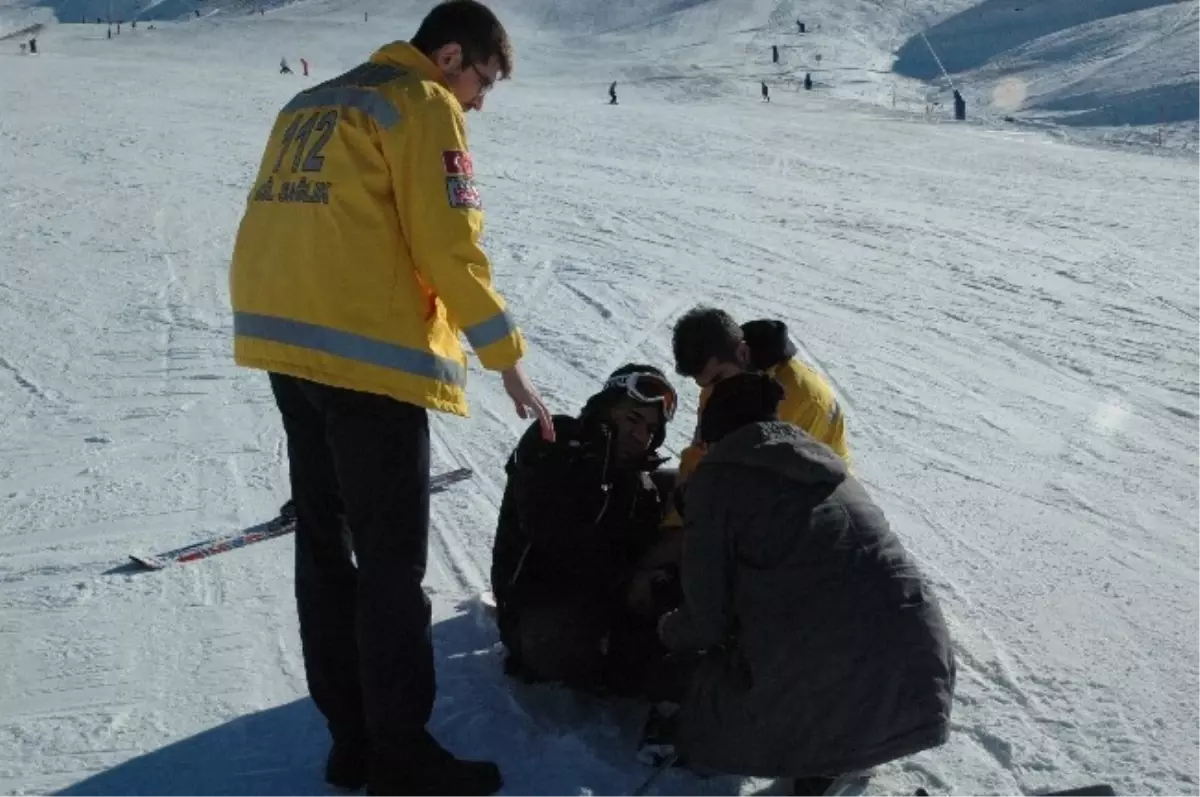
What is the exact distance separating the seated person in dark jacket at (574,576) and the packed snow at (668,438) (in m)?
0.15

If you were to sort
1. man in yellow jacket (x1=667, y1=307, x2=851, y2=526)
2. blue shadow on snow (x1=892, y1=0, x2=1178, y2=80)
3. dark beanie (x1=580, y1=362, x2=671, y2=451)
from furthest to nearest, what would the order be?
blue shadow on snow (x1=892, y1=0, x2=1178, y2=80) → dark beanie (x1=580, y1=362, x2=671, y2=451) → man in yellow jacket (x1=667, y1=307, x2=851, y2=526)

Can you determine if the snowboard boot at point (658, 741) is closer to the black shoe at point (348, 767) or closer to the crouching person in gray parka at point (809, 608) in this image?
the crouching person in gray parka at point (809, 608)

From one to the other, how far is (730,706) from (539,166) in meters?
12.8

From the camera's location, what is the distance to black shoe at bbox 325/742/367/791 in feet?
10.3

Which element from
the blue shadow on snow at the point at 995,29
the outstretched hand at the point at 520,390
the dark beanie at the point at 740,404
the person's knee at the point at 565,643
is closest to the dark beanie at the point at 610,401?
the person's knee at the point at 565,643

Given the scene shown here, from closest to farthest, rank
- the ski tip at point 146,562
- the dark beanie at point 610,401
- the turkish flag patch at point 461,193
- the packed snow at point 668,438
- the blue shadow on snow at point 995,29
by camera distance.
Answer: the turkish flag patch at point 461,193, the packed snow at point 668,438, the dark beanie at point 610,401, the ski tip at point 146,562, the blue shadow on snow at point 995,29

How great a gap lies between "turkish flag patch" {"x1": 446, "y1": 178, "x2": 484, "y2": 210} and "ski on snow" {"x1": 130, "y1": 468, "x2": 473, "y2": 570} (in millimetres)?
2005

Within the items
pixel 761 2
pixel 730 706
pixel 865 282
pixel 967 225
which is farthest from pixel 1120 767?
pixel 761 2

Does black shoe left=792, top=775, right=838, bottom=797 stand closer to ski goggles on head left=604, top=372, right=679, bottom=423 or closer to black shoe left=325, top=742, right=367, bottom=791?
black shoe left=325, top=742, right=367, bottom=791

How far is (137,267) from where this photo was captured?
31.7ft

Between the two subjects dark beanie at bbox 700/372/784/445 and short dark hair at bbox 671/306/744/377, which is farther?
short dark hair at bbox 671/306/744/377

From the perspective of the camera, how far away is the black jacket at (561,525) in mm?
3496

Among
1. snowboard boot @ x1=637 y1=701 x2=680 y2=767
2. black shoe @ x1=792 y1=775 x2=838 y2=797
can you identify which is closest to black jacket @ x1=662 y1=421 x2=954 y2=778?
black shoe @ x1=792 y1=775 x2=838 y2=797

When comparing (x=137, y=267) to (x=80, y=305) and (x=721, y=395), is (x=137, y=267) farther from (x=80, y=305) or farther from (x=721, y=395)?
(x=721, y=395)
